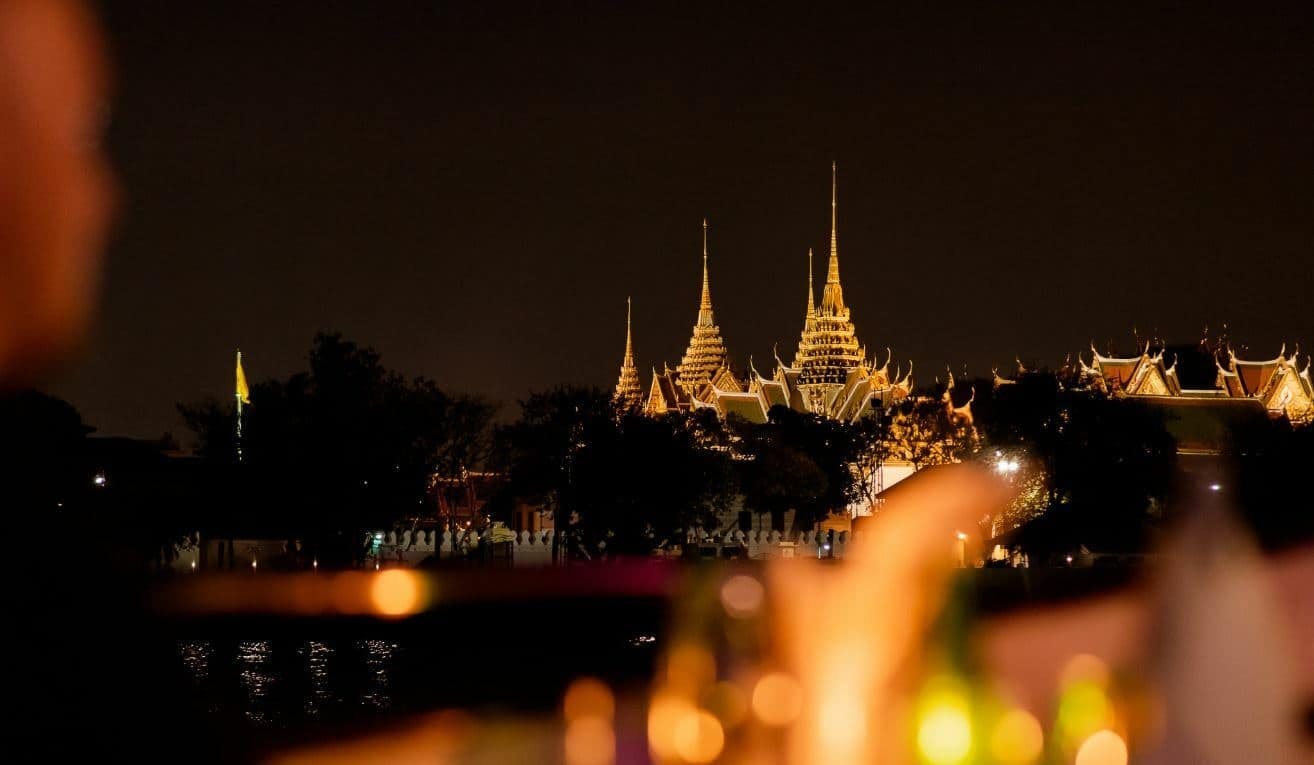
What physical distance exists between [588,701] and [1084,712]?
834cm

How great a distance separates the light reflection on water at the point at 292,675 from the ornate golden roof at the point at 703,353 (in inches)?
3101

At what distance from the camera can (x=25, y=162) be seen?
167cm

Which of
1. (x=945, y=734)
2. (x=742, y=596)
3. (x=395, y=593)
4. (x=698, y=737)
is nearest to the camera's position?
(x=945, y=734)

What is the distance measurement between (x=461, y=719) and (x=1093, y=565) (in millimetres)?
21840

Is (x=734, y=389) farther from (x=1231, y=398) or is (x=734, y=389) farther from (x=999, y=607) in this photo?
(x=999, y=607)

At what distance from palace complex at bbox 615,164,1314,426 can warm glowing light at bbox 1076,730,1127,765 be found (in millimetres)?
48107

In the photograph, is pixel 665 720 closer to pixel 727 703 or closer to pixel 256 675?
pixel 727 703

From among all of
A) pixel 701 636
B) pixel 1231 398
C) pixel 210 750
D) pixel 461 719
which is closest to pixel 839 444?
pixel 1231 398

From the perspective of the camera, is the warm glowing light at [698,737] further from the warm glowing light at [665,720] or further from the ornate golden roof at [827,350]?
the ornate golden roof at [827,350]

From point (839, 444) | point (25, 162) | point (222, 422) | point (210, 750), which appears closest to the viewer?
point (25, 162)

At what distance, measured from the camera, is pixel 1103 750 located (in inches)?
486

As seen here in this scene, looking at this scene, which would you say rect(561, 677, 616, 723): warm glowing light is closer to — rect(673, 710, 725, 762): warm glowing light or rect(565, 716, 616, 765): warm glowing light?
rect(565, 716, 616, 765): warm glowing light

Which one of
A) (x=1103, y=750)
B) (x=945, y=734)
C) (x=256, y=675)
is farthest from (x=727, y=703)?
(x=256, y=675)

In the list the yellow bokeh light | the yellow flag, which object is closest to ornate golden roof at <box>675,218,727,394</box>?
the yellow flag
